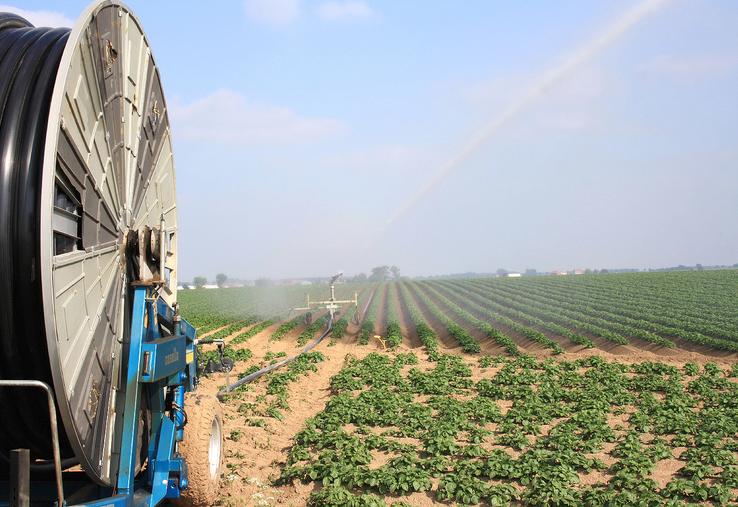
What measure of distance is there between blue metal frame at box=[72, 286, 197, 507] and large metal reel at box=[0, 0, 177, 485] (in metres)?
0.10

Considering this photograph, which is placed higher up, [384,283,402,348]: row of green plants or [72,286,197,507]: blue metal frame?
[72,286,197,507]: blue metal frame

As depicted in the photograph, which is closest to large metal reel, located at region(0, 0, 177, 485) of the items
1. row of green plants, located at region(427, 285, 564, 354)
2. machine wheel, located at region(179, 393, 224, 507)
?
machine wheel, located at region(179, 393, 224, 507)

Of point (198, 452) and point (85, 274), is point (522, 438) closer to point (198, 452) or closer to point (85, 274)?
point (198, 452)

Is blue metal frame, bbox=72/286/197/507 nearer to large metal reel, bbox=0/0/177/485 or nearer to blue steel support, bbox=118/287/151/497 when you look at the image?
blue steel support, bbox=118/287/151/497

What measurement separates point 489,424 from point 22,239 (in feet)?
33.7

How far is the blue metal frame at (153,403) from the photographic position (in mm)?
5012

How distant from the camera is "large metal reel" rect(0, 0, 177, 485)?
13.4 ft

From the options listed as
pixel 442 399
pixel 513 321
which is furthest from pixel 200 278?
pixel 442 399

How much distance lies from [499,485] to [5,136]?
6.92m

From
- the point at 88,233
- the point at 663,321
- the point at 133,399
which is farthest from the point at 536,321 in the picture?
the point at 88,233

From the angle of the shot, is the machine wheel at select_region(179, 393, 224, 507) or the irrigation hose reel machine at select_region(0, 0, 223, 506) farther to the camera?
the machine wheel at select_region(179, 393, 224, 507)

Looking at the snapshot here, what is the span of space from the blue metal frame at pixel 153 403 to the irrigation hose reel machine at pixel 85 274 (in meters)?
0.01

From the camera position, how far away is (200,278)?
593 ft

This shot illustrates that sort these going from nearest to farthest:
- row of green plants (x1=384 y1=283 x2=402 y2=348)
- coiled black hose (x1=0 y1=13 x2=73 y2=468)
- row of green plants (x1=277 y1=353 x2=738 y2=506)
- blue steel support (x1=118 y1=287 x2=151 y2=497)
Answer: coiled black hose (x1=0 y1=13 x2=73 y2=468) → blue steel support (x1=118 y1=287 x2=151 y2=497) → row of green plants (x1=277 y1=353 x2=738 y2=506) → row of green plants (x1=384 y1=283 x2=402 y2=348)
